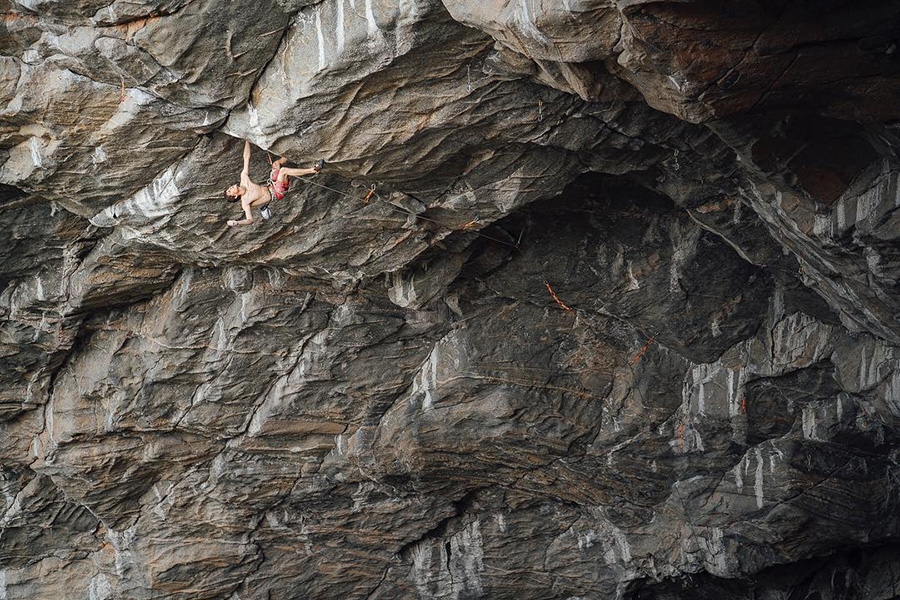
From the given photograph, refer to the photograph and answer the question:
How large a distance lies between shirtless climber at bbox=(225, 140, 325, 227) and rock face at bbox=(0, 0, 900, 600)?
262 millimetres

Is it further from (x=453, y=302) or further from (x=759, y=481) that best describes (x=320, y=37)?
(x=759, y=481)

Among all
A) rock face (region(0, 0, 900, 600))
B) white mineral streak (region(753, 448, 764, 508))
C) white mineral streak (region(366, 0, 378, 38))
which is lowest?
white mineral streak (region(753, 448, 764, 508))

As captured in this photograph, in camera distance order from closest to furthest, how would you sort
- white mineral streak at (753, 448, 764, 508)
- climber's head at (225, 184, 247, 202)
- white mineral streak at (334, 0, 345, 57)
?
white mineral streak at (334, 0, 345, 57), climber's head at (225, 184, 247, 202), white mineral streak at (753, 448, 764, 508)

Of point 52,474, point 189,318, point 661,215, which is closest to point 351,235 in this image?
point 189,318

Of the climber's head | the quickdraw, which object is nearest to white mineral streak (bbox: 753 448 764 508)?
the quickdraw

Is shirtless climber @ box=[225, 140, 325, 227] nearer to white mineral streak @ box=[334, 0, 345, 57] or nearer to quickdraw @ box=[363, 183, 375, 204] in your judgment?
quickdraw @ box=[363, 183, 375, 204]

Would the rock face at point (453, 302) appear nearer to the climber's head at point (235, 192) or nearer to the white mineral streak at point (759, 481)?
the white mineral streak at point (759, 481)

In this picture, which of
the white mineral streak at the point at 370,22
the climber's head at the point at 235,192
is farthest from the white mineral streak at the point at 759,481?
the white mineral streak at the point at 370,22

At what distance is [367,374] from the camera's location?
14898mm

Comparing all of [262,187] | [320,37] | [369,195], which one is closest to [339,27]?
[320,37]

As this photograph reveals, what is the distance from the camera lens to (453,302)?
14.2 m

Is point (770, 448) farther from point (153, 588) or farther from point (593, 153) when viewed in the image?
point (153, 588)

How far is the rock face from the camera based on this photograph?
9.05m

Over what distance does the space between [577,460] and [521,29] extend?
908 centimetres
